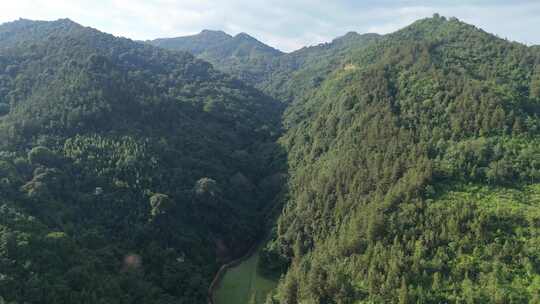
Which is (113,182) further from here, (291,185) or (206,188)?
(291,185)

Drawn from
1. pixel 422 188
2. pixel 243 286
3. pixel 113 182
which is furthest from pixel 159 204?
pixel 422 188

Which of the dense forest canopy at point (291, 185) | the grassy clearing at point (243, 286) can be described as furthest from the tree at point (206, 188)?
the grassy clearing at point (243, 286)

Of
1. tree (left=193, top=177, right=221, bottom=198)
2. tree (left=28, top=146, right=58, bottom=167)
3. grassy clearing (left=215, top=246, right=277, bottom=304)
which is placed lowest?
grassy clearing (left=215, top=246, right=277, bottom=304)

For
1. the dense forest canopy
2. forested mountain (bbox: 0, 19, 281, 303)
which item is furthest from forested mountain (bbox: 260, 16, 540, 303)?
forested mountain (bbox: 0, 19, 281, 303)

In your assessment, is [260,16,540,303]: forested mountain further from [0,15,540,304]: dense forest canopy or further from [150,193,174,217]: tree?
[150,193,174,217]: tree

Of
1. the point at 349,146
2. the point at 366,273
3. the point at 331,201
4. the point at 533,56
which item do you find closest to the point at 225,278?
the point at 331,201

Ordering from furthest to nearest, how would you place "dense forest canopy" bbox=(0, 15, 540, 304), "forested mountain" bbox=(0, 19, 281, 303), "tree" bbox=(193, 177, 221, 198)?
1. "tree" bbox=(193, 177, 221, 198)
2. "forested mountain" bbox=(0, 19, 281, 303)
3. "dense forest canopy" bbox=(0, 15, 540, 304)

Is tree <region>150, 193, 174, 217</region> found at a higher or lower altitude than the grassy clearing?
higher
